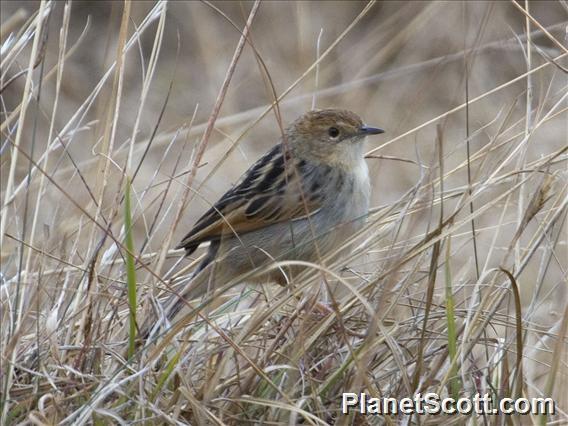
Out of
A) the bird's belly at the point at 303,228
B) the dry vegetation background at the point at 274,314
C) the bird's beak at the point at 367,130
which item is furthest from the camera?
the bird's beak at the point at 367,130

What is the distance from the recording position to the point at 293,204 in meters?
4.79

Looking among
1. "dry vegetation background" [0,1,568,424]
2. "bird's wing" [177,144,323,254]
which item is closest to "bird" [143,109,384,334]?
"bird's wing" [177,144,323,254]

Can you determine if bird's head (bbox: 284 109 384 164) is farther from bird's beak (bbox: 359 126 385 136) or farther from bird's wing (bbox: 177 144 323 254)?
bird's wing (bbox: 177 144 323 254)

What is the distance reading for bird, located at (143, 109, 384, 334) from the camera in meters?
4.55

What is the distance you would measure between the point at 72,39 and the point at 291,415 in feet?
23.9

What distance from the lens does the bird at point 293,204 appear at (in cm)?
455

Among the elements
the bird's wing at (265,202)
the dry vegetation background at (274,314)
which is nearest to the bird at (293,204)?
the bird's wing at (265,202)

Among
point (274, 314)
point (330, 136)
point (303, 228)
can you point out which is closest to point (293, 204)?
point (303, 228)

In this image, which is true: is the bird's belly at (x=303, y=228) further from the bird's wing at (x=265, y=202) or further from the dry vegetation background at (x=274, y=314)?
the dry vegetation background at (x=274, y=314)

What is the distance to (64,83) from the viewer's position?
9250 millimetres

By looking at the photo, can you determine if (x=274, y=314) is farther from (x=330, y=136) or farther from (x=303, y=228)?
(x=330, y=136)

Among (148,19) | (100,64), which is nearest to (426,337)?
(148,19)

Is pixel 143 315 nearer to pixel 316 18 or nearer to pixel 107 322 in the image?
pixel 107 322

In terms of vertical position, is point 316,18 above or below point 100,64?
above
